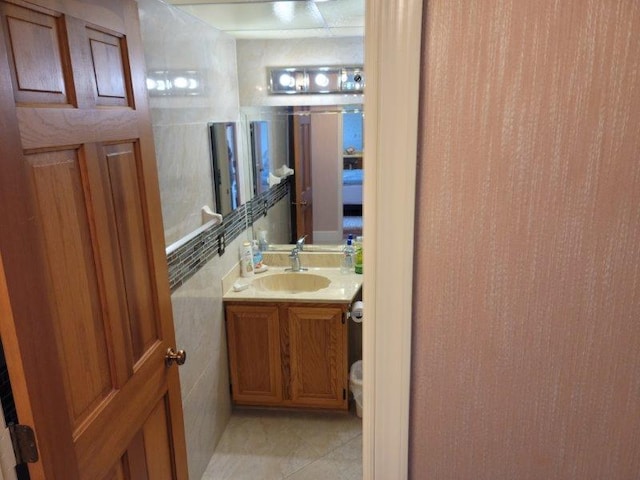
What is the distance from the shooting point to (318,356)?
2.54m

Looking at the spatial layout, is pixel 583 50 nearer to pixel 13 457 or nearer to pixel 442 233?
pixel 442 233

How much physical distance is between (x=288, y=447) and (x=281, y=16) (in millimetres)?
2160

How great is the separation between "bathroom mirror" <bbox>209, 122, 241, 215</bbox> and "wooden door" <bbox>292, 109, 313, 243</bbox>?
1.25ft

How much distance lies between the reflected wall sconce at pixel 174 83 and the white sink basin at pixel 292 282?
3.73ft

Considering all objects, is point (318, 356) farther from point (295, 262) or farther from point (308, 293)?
point (295, 262)

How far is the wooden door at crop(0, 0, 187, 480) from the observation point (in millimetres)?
864

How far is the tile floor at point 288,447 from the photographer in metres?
2.30

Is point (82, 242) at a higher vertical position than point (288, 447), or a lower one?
higher

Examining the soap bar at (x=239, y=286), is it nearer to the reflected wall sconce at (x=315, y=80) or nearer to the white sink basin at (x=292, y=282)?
the white sink basin at (x=292, y=282)

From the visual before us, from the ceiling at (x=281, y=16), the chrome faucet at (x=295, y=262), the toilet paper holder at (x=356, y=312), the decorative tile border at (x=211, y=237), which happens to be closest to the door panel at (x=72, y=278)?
the decorative tile border at (x=211, y=237)

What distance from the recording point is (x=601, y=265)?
0.64 metres

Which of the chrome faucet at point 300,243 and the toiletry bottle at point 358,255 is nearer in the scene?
the toiletry bottle at point 358,255

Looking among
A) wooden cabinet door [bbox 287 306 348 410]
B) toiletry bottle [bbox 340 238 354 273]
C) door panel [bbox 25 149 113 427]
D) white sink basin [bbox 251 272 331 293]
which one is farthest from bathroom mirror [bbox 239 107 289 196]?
door panel [bbox 25 149 113 427]

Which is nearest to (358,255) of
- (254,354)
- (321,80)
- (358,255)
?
(358,255)
